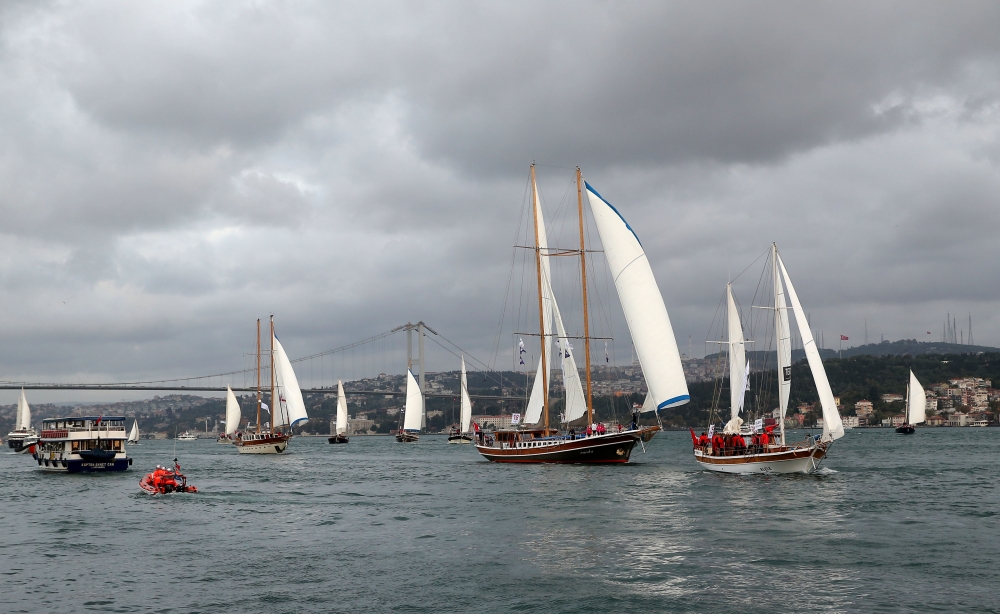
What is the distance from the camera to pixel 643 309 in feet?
133

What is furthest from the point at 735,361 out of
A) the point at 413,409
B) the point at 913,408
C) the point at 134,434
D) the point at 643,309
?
the point at 134,434

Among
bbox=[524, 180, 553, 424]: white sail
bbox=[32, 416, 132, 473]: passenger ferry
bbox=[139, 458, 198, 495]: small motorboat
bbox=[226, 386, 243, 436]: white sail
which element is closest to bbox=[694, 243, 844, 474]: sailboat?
bbox=[524, 180, 553, 424]: white sail

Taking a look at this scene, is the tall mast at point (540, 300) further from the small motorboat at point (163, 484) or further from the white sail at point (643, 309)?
the small motorboat at point (163, 484)

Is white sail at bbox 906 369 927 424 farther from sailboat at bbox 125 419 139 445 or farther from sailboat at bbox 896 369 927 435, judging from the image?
sailboat at bbox 125 419 139 445

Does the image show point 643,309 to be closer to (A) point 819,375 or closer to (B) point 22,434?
(A) point 819,375

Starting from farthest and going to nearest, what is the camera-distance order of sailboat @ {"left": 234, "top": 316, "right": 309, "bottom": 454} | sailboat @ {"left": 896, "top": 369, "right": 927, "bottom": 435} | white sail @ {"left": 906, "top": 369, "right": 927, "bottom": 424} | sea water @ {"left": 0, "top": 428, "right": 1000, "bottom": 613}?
1. white sail @ {"left": 906, "top": 369, "right": 927, "bottom": 424}
2. sailboat @ {"left": 896, "top": 369, "right": 927, "bottom": 435}
3. sailboat @ {"left": 234, "top": 316, "right": 309, "bottom": 454}
4. sea water @ {"left": 0, "top": 428, "right": 1000, "bottom": 613}

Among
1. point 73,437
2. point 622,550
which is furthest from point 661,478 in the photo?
point 73,437

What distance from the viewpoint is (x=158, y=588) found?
17.4 meters

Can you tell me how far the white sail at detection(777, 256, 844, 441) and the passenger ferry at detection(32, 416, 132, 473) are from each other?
35.0m

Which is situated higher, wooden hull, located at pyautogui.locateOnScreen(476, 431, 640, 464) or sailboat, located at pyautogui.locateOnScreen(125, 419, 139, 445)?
wooden hull, located at pyautogui.locateOnScreen(476, 431, 640, 464)

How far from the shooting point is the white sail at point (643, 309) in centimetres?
4006

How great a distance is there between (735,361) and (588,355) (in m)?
7.32

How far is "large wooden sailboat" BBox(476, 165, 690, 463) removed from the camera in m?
40.3

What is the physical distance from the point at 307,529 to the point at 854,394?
167m
